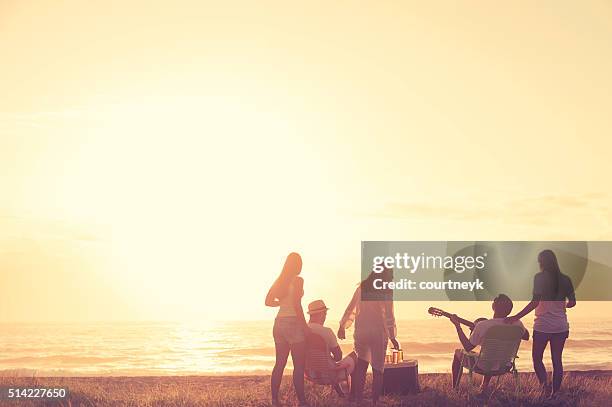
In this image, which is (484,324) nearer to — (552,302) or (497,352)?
(497,352)

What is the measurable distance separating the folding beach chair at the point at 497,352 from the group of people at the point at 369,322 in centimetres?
10

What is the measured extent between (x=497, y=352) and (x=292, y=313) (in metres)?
3.13

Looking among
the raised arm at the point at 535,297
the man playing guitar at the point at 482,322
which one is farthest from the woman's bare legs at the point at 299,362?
the raised arm at the point at 535,297

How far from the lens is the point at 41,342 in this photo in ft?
218

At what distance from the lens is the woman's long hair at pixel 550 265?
1349 cm

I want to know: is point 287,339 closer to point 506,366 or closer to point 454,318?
point 454,318

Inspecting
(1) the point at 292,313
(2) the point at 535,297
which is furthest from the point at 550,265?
(1) the point at 292,313

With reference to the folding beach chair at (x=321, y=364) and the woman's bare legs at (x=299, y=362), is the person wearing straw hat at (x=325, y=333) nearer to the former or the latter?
the folding beach chair at (x=321, y=364)

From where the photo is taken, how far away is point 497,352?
13.5 m

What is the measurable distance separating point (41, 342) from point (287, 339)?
57.5m

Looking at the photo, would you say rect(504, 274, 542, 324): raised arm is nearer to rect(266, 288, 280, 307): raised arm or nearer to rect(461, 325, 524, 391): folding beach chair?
rect(461, 325, 524, 391): folding beach chair

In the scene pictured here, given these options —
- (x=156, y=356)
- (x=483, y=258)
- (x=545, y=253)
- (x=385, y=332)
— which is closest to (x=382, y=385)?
(x=385, y=332)

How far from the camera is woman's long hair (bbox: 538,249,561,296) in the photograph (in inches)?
531

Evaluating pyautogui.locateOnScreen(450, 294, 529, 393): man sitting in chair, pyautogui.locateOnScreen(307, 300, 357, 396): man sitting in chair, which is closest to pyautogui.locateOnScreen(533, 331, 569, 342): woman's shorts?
pyautogui.locateOnScreen(450, 294, 529, 393): man sitting in chair
